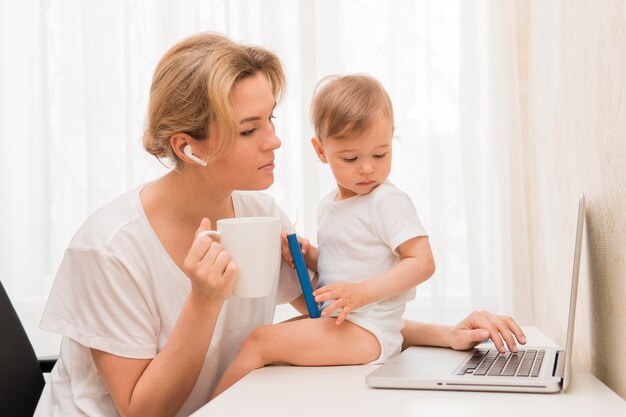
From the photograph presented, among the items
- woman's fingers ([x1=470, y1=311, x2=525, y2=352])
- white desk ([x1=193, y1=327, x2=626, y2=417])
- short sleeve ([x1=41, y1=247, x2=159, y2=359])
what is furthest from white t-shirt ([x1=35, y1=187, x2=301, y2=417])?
woman's fingers ([x1=470, y1=311, x2=525, y2=352])

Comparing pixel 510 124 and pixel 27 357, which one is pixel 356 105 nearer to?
pixel 27 357

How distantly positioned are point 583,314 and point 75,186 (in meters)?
1.96

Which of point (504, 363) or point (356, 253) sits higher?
point (356, 253)

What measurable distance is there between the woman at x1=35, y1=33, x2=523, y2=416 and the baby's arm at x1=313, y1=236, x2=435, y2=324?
14cm

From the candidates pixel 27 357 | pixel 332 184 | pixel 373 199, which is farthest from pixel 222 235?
pixel 332 184

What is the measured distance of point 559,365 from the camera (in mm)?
1128

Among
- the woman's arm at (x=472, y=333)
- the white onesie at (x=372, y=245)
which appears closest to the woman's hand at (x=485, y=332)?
the woman's arm at (x=472, y=333)

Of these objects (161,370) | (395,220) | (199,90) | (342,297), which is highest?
(199,90)

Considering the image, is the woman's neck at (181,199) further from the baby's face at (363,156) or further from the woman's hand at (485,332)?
the woman's hand at (485,332)

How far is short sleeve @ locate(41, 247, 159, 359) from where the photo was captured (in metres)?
1.23

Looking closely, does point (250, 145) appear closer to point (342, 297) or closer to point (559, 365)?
point (342, 297)

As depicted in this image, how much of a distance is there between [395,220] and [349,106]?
0.71 ft

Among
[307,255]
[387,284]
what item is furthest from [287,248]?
[387,284]

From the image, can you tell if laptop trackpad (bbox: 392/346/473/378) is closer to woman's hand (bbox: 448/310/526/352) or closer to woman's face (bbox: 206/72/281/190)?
woman's hand (bbox: 448/310/526/352)
